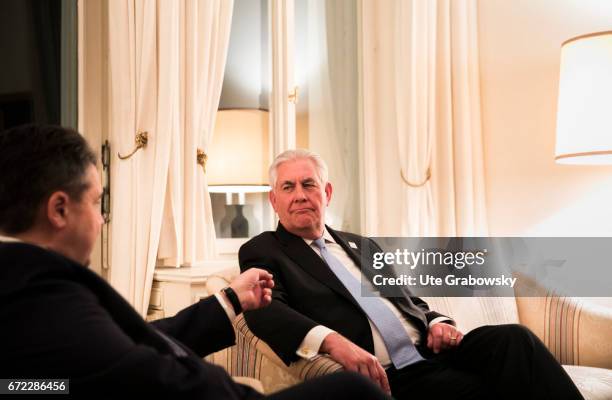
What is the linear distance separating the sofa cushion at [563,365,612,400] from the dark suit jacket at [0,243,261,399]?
1.56 m

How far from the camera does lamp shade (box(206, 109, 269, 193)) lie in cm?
337

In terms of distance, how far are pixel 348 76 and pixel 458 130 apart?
2.33ft

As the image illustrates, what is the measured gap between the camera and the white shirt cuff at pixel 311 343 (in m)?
2.06

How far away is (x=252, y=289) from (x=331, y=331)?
38cm

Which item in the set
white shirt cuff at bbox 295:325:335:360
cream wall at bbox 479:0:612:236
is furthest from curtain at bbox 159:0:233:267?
cream wall at bbox 479:0:612:236

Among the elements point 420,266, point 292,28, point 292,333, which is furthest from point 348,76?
point 292,333

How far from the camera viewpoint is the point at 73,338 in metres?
1.10

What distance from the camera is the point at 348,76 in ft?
13.4

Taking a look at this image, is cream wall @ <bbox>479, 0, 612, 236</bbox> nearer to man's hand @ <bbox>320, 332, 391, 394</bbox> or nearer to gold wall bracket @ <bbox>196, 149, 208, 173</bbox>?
gold wall bracket @ <bbox>196, 149, 208, 173</bbox>

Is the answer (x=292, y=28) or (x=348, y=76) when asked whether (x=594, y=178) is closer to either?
(x=348, y=76)

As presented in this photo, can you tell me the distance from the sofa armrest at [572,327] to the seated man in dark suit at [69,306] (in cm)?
164

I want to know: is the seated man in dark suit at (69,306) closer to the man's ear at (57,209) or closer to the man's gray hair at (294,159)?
the man's ear at (57,209)

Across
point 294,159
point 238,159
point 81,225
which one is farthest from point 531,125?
point 81,225

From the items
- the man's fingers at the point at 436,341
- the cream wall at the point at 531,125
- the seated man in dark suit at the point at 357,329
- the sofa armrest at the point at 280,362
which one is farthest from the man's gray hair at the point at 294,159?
the cream wall at the point at 531,125
